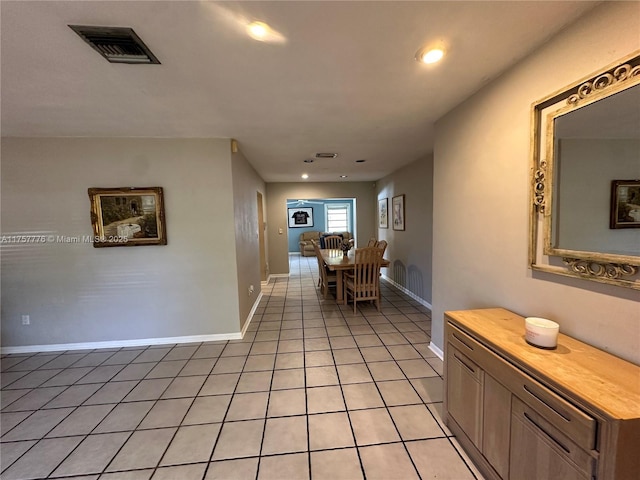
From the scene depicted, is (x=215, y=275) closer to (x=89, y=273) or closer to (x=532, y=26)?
(x=89, y=273)

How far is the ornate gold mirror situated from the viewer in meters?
1.05

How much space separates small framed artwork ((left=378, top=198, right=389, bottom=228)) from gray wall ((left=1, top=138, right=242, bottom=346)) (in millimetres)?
3729

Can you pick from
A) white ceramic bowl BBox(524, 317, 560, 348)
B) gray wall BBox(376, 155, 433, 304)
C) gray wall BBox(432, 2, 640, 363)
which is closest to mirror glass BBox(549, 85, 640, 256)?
gray wall BBox(432, 2, 640, 363)

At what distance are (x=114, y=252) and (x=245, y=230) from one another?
1488 millimetres

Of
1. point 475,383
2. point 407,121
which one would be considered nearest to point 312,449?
point 475,383

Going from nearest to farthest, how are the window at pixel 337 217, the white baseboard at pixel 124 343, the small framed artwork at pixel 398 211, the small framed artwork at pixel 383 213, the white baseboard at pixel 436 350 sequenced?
1. the white baseboard at pixel 436 350
2. the white baseboard at pixel 124 343
3. the small framed artwork at pixel 398 211
4. the small framed artwork at pixel 383 213
5. the window at pixel 337 217

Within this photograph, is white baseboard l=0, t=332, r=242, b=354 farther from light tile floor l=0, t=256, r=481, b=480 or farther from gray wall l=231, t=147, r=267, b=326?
gray wall l=231, t=147, r=267, b=326

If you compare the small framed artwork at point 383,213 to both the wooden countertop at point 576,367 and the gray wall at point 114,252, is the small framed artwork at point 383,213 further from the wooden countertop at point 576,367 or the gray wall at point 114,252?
the wooden countertop at point 576,367

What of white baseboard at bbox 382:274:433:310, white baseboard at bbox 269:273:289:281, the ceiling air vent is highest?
the ceiling air vent

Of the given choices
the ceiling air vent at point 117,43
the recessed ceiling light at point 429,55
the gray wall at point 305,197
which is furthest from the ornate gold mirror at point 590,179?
the gray wall at point 305,197

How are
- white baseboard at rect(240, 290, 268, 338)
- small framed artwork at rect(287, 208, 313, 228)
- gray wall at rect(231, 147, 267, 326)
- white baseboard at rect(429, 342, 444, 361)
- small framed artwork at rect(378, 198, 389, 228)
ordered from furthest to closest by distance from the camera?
1. small framed artwork at rect(287, 208, 313, 228)
2. small framed artwork at rect(378, 198, 389, 228)
3. white baseboard at rect(240, 290, 268, 338)
4. gray wall at rect(231, 147, 267, 326)
5. white baseboard at rect(429, 342, 444, 361)

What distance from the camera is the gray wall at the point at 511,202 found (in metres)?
1.13

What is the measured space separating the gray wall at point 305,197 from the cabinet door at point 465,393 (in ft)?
16.9

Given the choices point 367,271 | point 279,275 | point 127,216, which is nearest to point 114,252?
point 127,216
